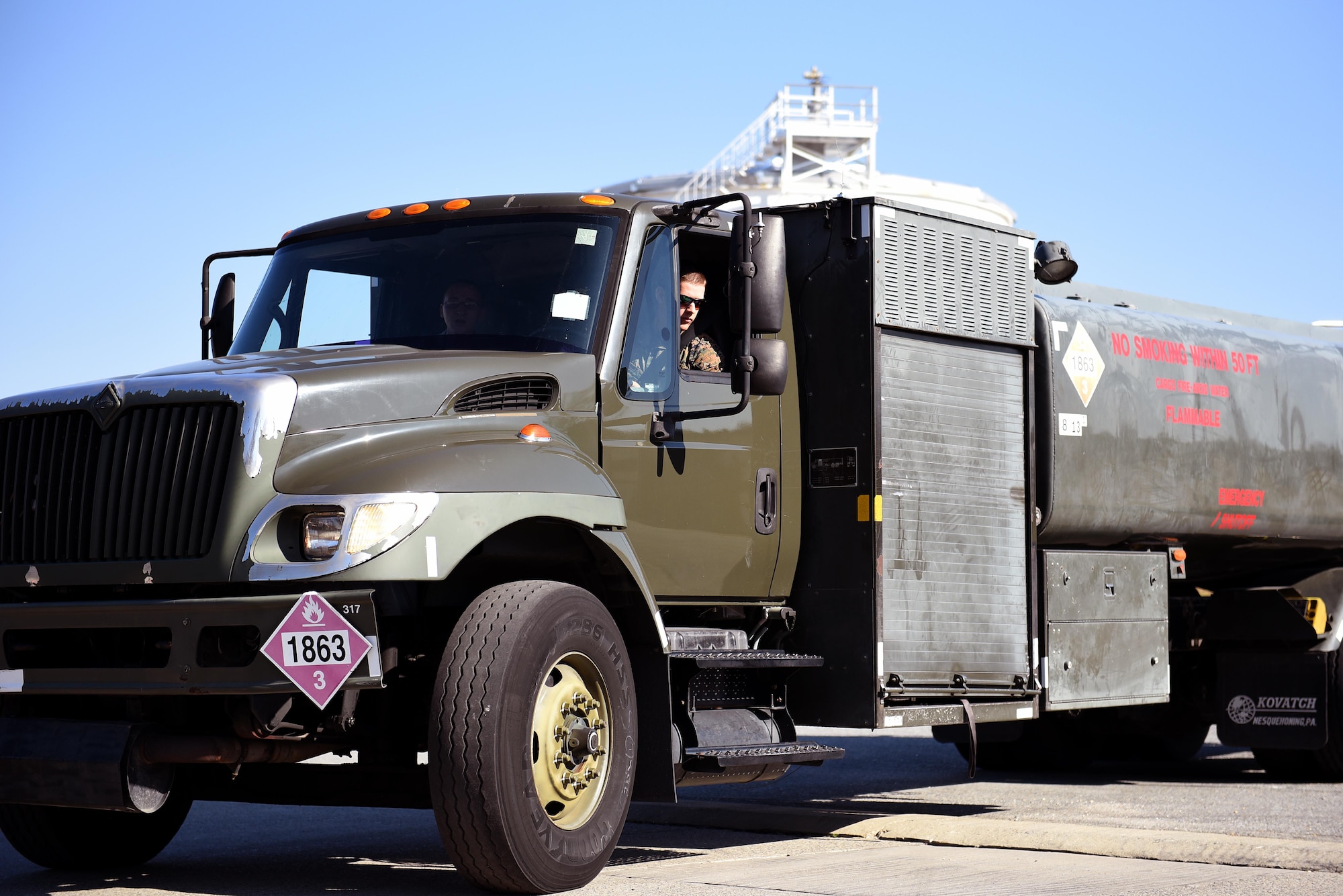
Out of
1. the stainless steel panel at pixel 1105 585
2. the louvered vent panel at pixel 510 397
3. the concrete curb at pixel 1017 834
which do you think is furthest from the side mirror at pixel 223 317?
the stainless steel panel at pixel 1105 585

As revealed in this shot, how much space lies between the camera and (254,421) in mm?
5797

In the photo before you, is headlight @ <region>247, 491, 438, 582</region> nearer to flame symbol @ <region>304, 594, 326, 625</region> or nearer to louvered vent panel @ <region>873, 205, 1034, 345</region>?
flame symbol @ <region>304, 594, 326, 625</region>

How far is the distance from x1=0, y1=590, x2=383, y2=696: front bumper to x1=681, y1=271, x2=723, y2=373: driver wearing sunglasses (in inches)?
92.8

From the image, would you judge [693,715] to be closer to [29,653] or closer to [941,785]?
[29,653]

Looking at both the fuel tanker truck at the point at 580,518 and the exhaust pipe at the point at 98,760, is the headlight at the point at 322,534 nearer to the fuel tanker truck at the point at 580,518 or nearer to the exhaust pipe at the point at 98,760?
the fuel tanker truck at the point at 580,518

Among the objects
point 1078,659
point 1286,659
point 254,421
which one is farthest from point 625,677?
point 1286,659

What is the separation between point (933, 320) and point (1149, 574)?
8.47 feet

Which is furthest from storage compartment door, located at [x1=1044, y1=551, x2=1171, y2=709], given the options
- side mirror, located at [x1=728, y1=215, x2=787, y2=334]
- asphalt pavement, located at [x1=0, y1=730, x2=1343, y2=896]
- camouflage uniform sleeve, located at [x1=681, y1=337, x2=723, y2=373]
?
side mirror, located at [x1=728, y1=215, x2=787, y2=334]

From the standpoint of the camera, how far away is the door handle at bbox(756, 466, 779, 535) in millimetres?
7816

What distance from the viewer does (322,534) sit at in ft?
18.7

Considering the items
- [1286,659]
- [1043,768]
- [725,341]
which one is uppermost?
[725,341]

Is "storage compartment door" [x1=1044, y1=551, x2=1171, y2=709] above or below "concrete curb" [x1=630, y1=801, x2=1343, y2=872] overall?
above

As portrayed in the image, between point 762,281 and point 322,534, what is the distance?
7.39 feet

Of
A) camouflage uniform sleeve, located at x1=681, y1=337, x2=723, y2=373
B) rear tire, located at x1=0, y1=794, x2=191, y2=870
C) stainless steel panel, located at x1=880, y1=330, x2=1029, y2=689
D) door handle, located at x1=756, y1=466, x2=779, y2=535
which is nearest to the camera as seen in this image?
rear tire, located at x1=0, y1=794, x2=191, y2=870
